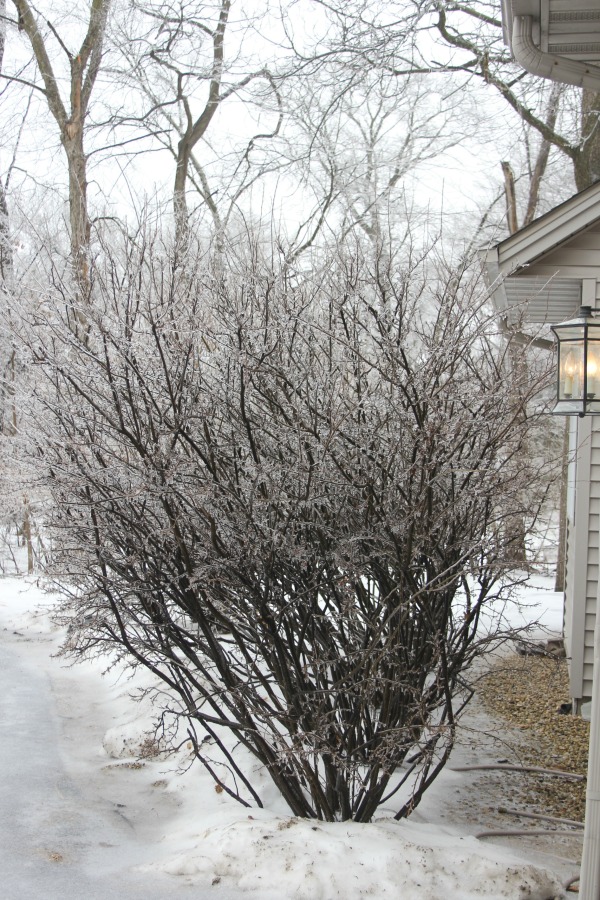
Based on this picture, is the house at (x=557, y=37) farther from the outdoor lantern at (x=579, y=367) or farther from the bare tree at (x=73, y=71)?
the bare tree at (x=73, y=71)

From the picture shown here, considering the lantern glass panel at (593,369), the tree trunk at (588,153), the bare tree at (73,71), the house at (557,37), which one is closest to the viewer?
the lantern glass panel at (593,369)

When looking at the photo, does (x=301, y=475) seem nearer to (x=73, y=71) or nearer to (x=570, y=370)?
(x=570, y=370)

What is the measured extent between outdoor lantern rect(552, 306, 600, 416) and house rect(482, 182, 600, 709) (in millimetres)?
2135

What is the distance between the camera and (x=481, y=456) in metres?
3.82

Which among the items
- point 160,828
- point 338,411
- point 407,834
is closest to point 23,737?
point 160,828

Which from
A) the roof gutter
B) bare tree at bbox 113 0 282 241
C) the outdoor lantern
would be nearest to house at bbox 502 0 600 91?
the roof gutter

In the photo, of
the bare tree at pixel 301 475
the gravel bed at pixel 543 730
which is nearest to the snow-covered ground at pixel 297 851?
the bare tree at pixel 301 475

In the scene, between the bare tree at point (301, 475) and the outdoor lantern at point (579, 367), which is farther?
the bare tree at point (301, 475)

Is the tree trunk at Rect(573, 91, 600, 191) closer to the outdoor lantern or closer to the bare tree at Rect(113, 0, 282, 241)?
the bare tree at Rect(113, 0, 282, 241)

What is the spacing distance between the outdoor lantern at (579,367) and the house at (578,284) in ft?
7.01

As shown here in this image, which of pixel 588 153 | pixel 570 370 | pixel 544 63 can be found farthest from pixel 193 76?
pixel 570 370

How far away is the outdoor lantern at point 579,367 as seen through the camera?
3406mm

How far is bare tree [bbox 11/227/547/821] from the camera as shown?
3.66 metres

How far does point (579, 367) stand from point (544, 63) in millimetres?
1477
